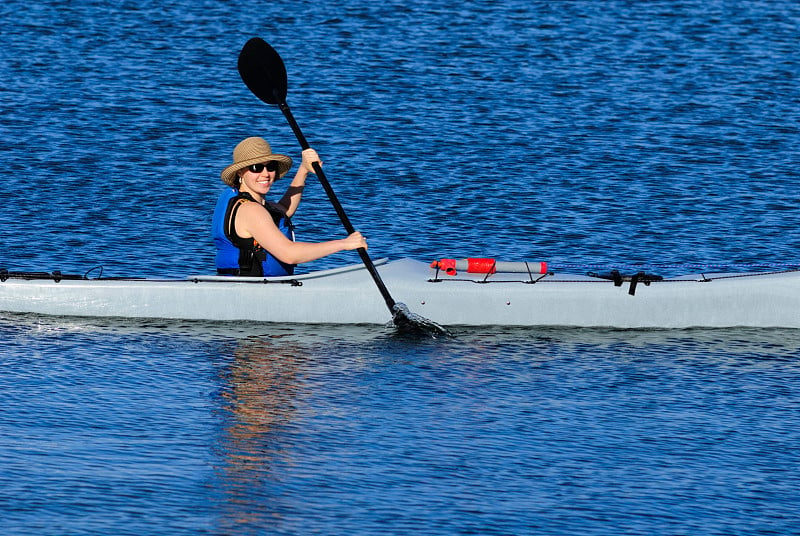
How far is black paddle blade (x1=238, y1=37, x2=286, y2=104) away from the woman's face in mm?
1475

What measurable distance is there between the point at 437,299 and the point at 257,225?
1201mm

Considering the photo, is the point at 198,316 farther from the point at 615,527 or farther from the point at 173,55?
the point at 173,55

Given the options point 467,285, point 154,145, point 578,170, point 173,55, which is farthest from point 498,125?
point 467,285

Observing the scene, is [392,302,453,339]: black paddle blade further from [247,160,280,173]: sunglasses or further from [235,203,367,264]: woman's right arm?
[247,160,280,173]: sunglasses

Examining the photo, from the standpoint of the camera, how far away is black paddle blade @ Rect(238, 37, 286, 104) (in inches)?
447

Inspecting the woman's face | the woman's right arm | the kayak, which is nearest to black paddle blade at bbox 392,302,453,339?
the kayak

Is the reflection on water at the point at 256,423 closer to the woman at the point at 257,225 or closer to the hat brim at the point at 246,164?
the woman at the point at 257,225

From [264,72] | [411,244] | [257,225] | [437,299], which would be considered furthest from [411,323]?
[411,244]

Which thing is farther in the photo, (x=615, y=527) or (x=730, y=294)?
(x=730, y=294)

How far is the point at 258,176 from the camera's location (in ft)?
32.7

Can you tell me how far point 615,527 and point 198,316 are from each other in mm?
3953

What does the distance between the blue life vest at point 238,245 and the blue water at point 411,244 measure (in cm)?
39

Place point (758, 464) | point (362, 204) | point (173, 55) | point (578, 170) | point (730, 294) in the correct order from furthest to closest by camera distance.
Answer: point (173, 55)
point (578, 170)
point (362, 204)
point (730, 294)
point (758, 464)

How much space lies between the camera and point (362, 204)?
14258mm
